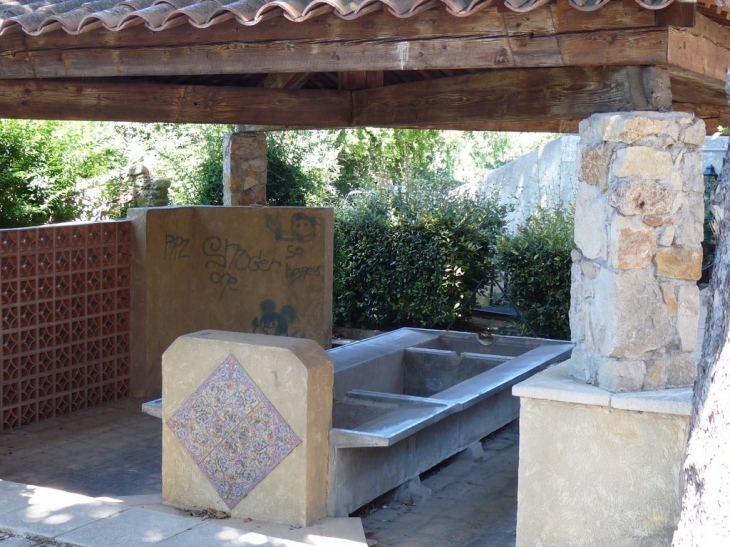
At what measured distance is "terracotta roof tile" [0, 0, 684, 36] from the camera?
144 inches

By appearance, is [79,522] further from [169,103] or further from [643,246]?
[169,103]

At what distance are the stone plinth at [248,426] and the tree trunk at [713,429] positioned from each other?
2442mm

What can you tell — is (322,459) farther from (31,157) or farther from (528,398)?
(31,157)

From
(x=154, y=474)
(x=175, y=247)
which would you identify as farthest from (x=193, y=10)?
(x=175, y=247)

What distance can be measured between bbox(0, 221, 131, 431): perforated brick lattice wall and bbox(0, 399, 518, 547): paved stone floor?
0.22 meters

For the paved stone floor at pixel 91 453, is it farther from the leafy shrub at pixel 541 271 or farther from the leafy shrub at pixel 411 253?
the leafy shrub at pixel 541 271

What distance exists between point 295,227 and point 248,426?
446 cm

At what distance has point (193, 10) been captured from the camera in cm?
418

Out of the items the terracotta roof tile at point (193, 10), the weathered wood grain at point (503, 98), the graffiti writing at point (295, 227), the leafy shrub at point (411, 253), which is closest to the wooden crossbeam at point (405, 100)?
the weathered wood grain at point (503, 98)

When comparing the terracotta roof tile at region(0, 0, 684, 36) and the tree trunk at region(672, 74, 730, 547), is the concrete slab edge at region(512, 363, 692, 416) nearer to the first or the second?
the tree trunk at region(672, 74, 730, 547)

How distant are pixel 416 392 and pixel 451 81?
3026 millimetres

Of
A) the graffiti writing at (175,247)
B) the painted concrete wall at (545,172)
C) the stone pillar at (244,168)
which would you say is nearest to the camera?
the graffiti writing at (175,247)

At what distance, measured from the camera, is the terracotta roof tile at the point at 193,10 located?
3666 millimetres

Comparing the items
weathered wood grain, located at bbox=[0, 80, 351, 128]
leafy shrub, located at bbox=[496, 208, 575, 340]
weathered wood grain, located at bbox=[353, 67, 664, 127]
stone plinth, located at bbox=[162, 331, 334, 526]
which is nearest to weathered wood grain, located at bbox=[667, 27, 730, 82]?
weathered wood grain, located at bbox=[353, 67, 664, 127]
